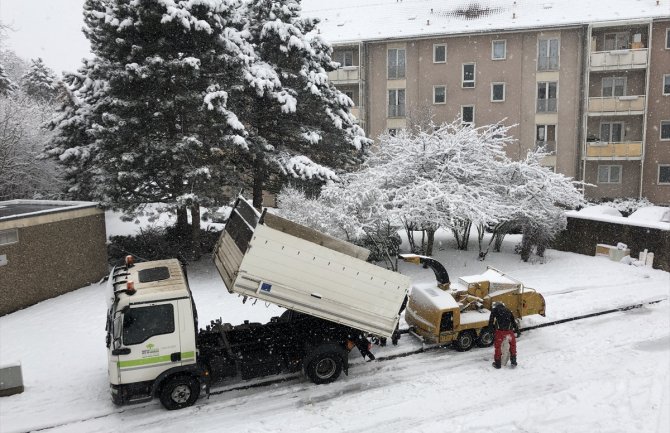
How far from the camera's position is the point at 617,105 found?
31.0m

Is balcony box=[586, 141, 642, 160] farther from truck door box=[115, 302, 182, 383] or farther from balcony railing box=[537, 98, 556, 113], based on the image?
truck door box=[115, 302, 182, 383]

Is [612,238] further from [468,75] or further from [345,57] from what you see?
[345,57]

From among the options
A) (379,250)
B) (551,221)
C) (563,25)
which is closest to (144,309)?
(379,250)

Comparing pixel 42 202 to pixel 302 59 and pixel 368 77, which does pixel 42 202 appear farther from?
pixel 368 77

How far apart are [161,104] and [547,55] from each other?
25.9 m

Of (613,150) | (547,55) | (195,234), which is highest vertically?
(547,55)

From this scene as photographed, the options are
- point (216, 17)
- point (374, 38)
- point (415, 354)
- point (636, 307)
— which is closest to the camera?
point (415, 354)

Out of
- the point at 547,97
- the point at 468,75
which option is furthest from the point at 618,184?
the point at 468,75

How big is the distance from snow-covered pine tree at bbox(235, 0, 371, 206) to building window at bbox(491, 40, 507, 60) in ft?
53.2

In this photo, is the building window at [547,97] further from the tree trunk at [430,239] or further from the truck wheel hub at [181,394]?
the truck wheel hub at [181,394]

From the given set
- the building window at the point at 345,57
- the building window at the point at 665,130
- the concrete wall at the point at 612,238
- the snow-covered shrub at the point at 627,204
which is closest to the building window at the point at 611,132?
the building window at the point at 665,130

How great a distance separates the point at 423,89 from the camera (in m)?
34.2

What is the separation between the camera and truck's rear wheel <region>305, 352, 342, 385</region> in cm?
938

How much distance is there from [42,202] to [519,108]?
28.1 m
